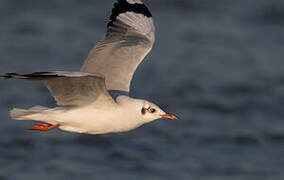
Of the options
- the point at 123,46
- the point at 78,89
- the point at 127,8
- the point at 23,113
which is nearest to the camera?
the point at 78,89

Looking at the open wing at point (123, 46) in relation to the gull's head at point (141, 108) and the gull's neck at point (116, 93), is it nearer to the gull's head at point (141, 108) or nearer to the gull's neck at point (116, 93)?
the gull's neck at point (116, 93)

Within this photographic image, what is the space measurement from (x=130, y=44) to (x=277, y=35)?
32.4 feet

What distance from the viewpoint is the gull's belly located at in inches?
338

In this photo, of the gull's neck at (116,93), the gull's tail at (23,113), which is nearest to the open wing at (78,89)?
the gull's tail at (23,113)

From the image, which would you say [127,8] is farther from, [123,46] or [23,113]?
[23,113]

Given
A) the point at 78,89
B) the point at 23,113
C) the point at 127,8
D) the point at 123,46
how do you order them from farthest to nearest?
the point at 127,8
the point at 123,46
the point at 23,113
the point at 78,89

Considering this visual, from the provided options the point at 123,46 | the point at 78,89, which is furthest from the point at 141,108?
the point at 123,46

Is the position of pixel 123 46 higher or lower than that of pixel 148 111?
higher

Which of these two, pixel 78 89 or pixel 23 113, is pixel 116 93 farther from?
pixel 23 113

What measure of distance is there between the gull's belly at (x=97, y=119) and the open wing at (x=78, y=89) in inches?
3.5

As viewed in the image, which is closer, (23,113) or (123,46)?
(23,113)

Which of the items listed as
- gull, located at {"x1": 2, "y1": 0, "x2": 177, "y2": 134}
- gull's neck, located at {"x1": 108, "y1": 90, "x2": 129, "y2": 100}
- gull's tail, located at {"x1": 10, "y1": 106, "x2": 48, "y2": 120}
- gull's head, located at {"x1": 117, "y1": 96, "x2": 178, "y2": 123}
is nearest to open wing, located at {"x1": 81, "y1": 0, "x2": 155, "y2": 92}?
gull, located at {"x1": 2, "y1": 0, "x2": 177, "y2": 134}

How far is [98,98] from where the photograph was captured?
8.52 m

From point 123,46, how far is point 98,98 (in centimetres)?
164
